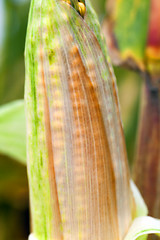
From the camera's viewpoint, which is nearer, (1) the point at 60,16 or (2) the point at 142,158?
(1) the point at 60,16

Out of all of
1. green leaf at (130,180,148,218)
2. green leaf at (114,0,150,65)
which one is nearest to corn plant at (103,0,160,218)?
green leaf at (114,0,150,65)

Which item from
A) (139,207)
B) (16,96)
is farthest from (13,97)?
(139,207)

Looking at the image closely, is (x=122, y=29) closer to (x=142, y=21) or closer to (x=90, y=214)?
(x=142, y=21)

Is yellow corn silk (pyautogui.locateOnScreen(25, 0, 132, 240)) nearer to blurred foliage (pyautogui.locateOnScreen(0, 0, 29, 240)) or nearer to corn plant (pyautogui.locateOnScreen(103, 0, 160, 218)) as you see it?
corn plant (pyautogui.locateOnScreen(103, 0, 160, 218))

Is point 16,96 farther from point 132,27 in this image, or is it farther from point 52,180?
point 52,180

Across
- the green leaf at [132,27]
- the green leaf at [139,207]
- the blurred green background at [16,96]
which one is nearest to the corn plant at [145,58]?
the green leaf at [132,27]

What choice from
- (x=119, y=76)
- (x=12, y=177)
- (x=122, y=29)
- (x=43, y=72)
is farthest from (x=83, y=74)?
(x=119, y=76)
